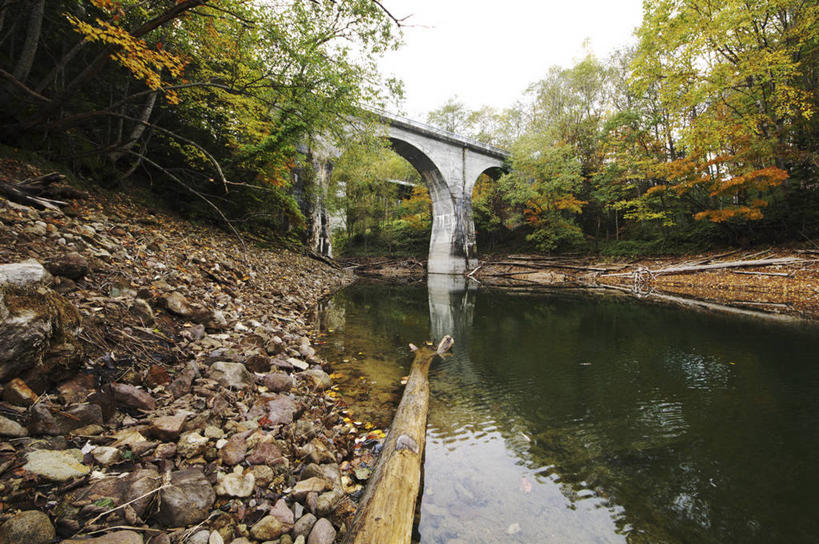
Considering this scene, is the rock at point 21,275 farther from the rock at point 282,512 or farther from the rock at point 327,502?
the rock at point 327,502

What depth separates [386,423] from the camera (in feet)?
8.75

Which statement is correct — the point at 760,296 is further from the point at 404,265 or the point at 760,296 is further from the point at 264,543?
the point at 404,265

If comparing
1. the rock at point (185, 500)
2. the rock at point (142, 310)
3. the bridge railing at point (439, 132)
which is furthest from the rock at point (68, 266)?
the bridge railing at point (439, 132)

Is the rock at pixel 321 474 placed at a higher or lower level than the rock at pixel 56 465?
lower

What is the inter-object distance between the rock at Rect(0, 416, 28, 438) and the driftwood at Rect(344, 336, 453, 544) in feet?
4.83

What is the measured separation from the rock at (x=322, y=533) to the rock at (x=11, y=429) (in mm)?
1327

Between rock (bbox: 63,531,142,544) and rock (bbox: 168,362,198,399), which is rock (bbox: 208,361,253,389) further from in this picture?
rock (bbox: 63,531,142,544)

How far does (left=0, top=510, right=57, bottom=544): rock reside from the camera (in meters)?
0.99

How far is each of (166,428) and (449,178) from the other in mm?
24343

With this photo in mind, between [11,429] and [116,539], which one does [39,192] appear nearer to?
[11,429]

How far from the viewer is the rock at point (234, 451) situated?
1702mm

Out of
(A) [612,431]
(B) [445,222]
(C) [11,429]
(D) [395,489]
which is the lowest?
(A) [612,431]

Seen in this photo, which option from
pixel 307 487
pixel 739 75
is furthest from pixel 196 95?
pixel 739 75

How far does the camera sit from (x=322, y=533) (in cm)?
143
